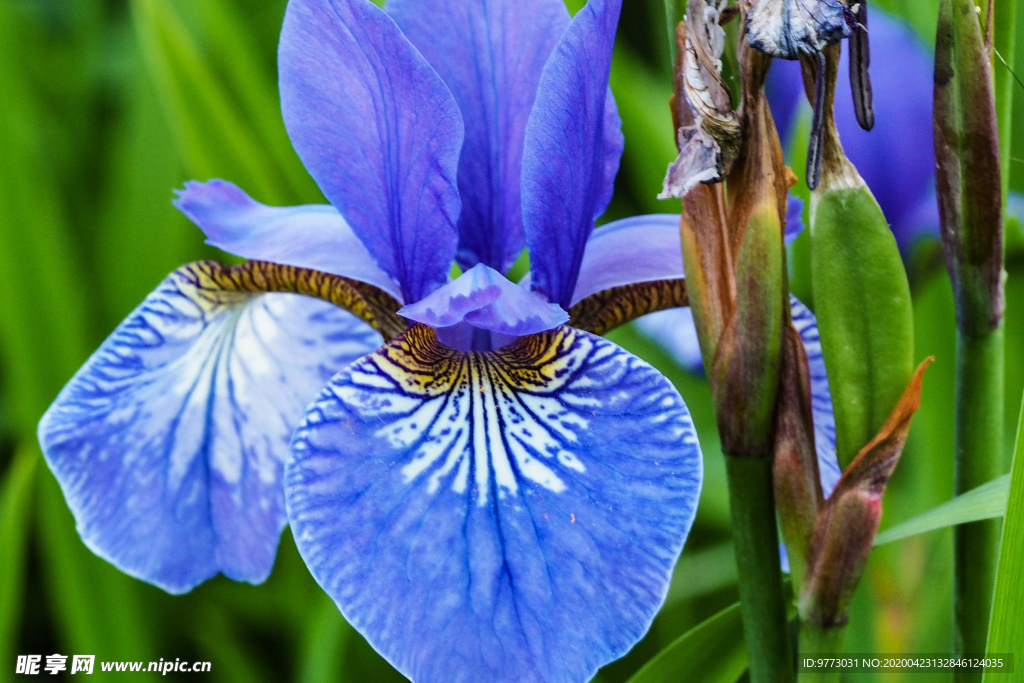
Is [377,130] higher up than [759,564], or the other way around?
[377,130]

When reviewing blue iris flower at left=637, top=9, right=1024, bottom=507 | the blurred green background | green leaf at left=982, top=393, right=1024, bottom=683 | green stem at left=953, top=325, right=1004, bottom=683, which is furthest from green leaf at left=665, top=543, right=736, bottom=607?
green leaf at left=982, top=393, right=1024, bottom=683

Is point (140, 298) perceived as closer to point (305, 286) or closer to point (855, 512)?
point (305, 286)

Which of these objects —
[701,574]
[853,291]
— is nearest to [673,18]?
[853,291]

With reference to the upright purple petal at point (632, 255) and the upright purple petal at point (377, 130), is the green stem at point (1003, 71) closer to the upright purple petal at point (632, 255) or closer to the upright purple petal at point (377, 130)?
the upright purple petal at point (632, 255)

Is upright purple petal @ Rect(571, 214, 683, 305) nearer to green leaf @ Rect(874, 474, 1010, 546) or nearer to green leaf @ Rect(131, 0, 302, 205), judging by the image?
green leaf @ Rect(874, 474, 1010, 546)

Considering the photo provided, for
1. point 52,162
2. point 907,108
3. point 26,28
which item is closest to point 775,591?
point 907,108
